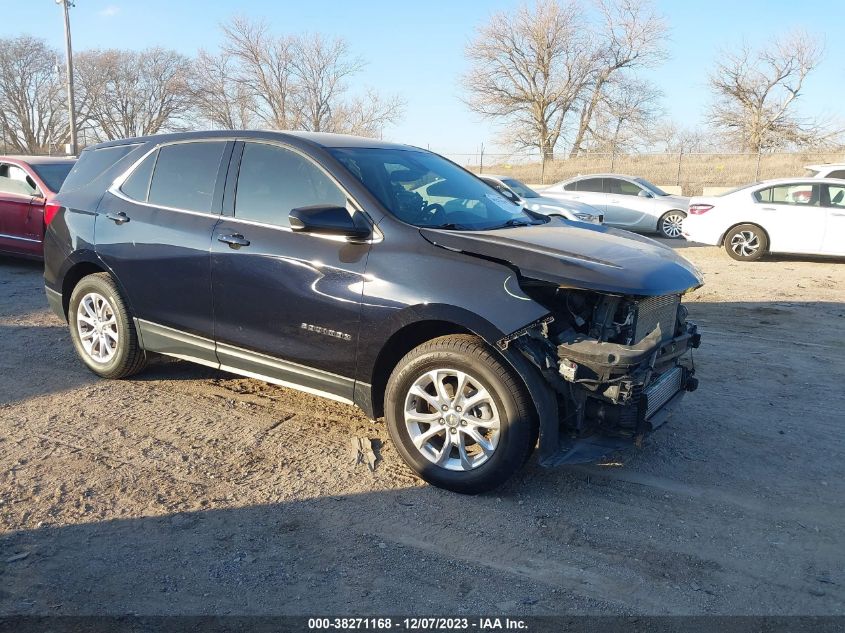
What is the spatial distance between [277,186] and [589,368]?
2273 mm

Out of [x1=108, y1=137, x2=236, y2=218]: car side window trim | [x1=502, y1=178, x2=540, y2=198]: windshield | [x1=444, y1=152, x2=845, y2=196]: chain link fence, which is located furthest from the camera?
[x1=444, y1=152, x2=845, y2=196]: chain link fence

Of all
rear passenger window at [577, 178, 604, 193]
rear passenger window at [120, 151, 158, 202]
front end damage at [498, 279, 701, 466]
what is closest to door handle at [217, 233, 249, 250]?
rear passenger window at [120, 151, 158, 202]

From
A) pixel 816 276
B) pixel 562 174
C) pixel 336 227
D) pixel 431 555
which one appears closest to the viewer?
pixel 431 555

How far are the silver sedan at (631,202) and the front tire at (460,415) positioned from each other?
44.3 feet

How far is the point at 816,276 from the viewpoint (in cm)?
1105

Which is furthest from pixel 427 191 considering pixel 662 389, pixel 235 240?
pixel 662 389

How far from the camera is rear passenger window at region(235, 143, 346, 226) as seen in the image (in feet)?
14.1

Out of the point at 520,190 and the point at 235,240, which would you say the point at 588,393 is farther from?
the point at 520,190

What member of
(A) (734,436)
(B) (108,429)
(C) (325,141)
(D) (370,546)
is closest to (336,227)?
(C) (325,141)

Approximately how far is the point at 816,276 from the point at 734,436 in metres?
7.69

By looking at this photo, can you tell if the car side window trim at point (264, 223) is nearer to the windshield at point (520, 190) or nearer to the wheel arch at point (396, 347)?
the wheel arch at point (396, 347)

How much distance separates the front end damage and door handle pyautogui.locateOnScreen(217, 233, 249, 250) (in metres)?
1.84

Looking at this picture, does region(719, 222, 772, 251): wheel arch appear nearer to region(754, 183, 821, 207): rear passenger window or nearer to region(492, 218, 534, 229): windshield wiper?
region(754, 183, 821, 207): rear passenger window

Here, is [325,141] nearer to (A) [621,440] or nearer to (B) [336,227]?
(B) [336,227]
